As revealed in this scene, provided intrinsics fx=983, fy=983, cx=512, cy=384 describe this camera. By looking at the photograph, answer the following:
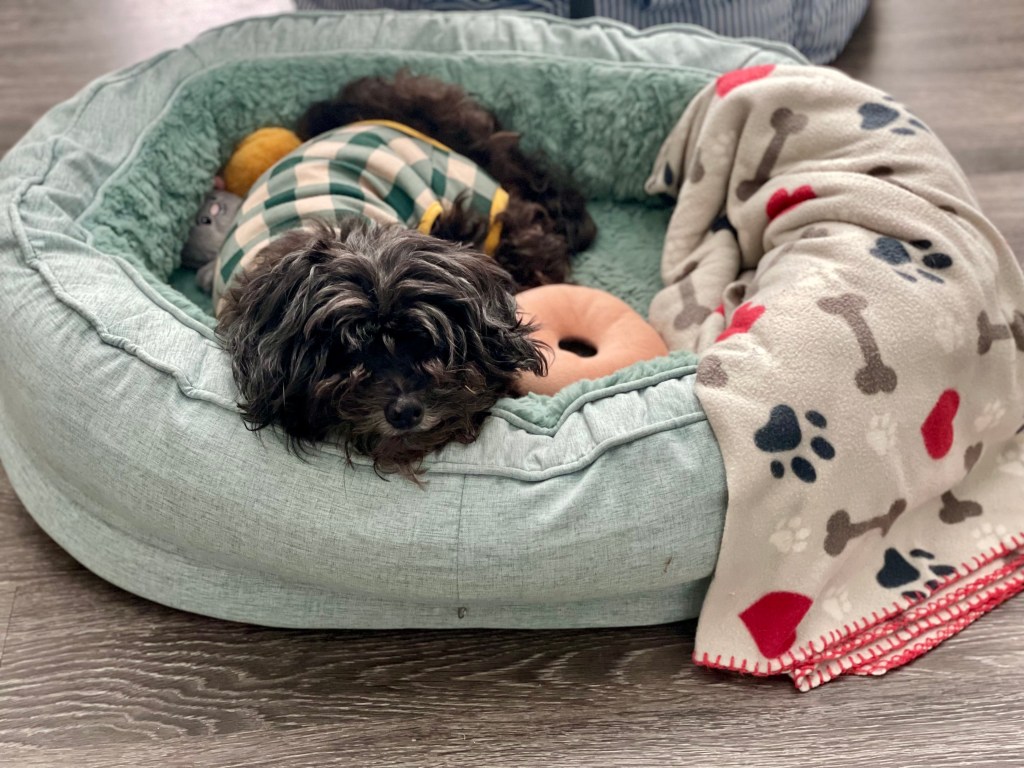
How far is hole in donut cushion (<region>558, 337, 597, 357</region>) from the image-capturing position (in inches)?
101

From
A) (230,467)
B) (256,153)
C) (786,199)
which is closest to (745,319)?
(786,199)

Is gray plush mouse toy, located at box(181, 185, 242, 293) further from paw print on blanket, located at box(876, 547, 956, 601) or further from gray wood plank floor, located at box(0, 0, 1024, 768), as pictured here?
paw print on blanket, located at box(876, 547, 956, 601)

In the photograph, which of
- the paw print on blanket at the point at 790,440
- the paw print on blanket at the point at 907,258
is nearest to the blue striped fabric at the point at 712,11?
the paw print on blanket at the point at 907,258

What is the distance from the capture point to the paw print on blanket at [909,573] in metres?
2.17

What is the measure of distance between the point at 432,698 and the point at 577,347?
0.97 m

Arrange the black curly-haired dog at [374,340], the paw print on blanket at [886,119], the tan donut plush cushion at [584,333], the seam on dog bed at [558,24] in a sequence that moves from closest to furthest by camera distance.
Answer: the black curly-haired dog at [374,340]
the tan donut plush cushion at [584,333]
the paw print on blanket at [886,119]
the seam on dog bed at [558,24]

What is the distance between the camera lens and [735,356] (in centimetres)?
205

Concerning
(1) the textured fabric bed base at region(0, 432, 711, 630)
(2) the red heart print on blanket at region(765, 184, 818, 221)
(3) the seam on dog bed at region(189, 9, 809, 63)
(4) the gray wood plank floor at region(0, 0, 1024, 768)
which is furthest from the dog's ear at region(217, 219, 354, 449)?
(3) the seam on dog bed at region(189, 9, 809, 63)

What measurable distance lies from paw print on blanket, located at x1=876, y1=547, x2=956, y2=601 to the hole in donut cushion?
0.87m

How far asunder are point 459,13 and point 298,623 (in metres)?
1.98

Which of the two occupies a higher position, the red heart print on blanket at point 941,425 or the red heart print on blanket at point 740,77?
the red heart print on blanket at point 740,77

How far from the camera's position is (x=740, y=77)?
8.85ft

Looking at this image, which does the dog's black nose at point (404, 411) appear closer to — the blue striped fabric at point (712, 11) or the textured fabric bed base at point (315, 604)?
the textured fabric bed base at point (315, 604)

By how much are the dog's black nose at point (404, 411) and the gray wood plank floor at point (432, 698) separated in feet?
2.11
